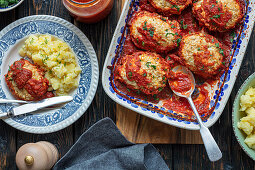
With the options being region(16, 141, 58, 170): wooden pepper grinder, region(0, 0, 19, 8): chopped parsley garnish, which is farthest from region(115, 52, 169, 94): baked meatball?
region(0, 0, 19, 8): chopped parsley garnish

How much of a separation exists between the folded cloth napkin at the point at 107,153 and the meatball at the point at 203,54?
40.1 inches

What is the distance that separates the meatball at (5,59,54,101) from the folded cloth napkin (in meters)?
0.68

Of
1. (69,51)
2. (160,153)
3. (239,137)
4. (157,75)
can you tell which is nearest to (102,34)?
(69,51)

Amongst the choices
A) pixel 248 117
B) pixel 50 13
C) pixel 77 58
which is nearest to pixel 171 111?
pixel 248 117

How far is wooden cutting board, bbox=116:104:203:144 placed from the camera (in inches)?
128

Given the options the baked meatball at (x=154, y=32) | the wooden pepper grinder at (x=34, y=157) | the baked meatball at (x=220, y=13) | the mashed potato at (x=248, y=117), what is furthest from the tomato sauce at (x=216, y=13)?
the wooden pepper grinder at (x=34, y=157)

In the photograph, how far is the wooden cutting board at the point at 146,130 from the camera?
10.7 ft

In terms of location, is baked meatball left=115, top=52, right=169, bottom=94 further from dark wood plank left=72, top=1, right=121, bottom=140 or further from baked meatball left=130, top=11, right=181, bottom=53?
dark wood plank left=72, top=1, right=121, bottom=140

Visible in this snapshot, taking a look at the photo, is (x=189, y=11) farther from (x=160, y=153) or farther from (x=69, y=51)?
(x=160, y=153)

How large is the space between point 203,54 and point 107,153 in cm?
150

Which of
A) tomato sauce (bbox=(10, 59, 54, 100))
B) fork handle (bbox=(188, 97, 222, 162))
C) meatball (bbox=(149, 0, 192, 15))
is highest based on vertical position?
meatball (bbox=(149, 0, 192, 15))

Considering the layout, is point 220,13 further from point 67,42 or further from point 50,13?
point 50,13

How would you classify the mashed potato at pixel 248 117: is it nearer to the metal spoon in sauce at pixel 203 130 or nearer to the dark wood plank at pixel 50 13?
the metal spoon in sauce at pixel 203 130

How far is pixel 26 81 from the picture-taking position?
314 centimetres
